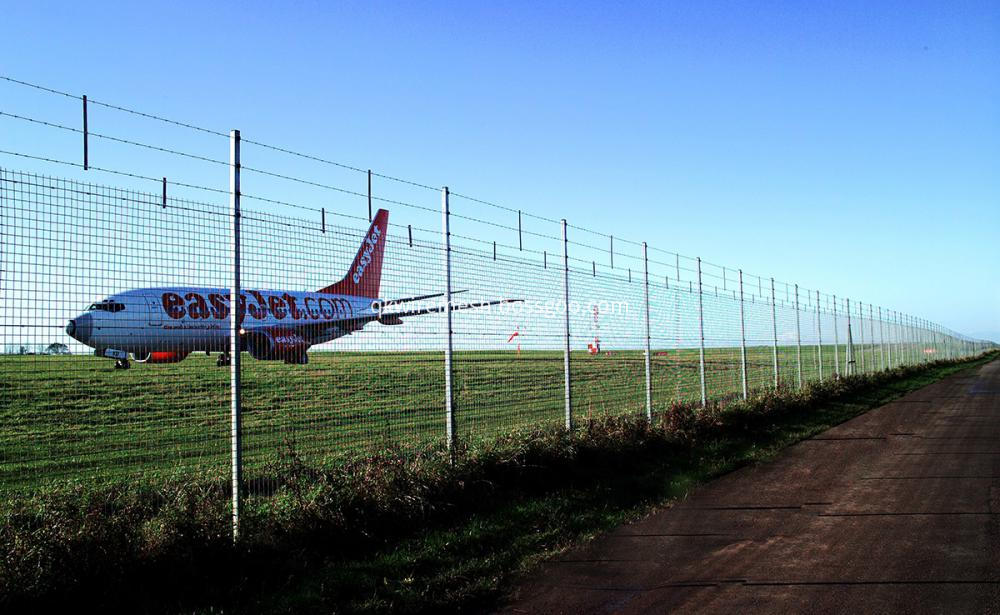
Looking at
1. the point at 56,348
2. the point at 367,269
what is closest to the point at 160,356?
the point at 56,348

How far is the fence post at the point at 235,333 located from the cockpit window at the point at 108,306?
789mm

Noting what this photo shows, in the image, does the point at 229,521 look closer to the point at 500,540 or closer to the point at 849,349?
the point at 500,540

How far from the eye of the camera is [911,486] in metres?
7.88

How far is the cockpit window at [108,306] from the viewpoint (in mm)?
5141

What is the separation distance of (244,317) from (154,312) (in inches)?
27.6

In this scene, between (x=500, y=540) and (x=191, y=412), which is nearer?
(x=500, y=540)

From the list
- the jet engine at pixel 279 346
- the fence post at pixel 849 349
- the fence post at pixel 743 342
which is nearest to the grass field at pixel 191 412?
the jet engine at pixel 279 346

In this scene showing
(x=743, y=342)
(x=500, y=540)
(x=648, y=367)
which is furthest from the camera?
(x=743, y=342)

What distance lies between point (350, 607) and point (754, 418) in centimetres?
1021

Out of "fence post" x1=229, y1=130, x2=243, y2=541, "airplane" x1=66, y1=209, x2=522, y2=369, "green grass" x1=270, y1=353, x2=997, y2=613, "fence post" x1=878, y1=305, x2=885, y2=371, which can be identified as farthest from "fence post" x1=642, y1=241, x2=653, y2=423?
"fence post" x1=878, y1=305, x2=885, y2=371

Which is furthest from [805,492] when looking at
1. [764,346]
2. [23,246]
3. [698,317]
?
[764,346]

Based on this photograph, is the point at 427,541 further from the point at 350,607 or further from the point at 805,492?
the point at 805,492

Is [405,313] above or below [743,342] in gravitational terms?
above

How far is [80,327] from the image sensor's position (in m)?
5.02
